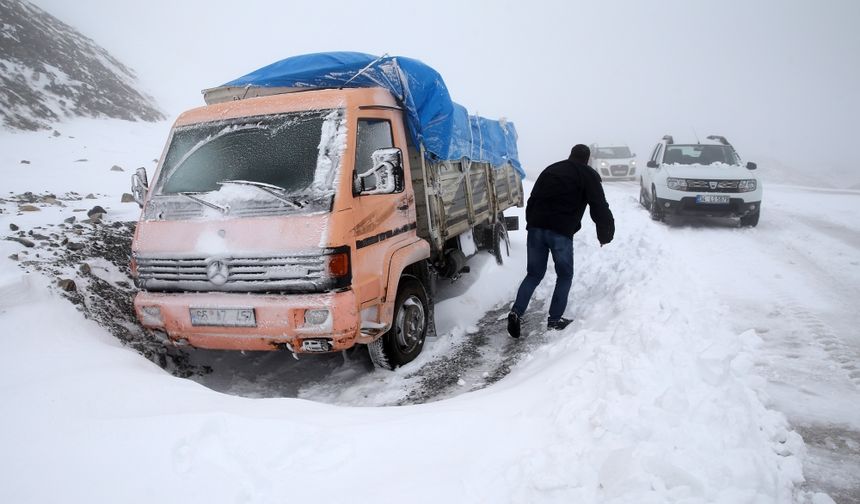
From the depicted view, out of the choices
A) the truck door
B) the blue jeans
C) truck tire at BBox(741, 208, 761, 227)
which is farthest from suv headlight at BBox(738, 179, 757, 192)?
the truck door

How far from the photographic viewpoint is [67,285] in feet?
14.0

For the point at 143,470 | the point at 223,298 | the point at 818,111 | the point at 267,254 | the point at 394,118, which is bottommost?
the point at 143,470

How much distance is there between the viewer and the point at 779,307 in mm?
4918

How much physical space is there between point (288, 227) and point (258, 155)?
860 mm

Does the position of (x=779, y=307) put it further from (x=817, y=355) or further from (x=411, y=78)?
(x=411, y=78)

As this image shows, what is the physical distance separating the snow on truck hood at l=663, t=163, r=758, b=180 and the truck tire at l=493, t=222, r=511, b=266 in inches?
160

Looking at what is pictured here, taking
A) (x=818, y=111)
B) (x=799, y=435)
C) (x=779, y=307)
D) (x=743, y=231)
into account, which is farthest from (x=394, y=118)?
(x=818, y=111)

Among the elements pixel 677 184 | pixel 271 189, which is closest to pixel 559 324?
pixel 271 189

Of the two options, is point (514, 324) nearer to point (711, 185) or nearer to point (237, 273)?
point (237, 273)

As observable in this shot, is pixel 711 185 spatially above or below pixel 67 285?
above

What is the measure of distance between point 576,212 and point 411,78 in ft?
6.86

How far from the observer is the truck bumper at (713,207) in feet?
30.8

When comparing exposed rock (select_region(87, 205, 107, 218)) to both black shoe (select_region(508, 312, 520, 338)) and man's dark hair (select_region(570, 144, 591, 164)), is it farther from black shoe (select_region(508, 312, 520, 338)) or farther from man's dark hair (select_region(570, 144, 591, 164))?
man's dark hair (select_region(570, 144, 591, 164))

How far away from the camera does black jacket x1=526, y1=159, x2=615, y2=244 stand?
479 cm
